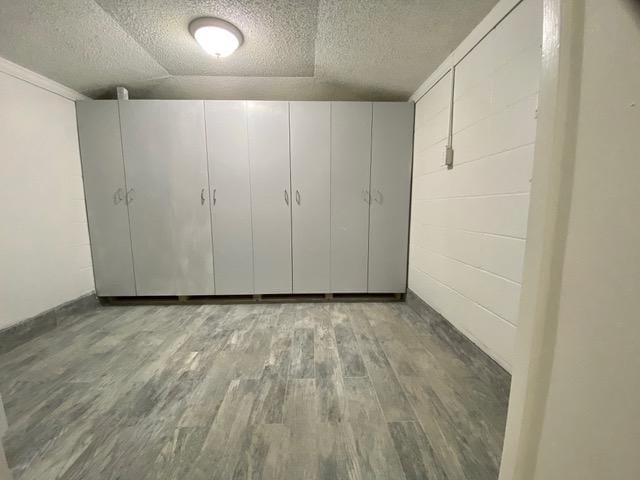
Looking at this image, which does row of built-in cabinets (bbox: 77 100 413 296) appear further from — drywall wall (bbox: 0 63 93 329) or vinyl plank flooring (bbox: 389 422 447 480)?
vinyl plank flooring (bbox: 389 422 447 480)

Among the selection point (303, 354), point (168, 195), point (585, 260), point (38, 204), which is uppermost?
point (168, 195)

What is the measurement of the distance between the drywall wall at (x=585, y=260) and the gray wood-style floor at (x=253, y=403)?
24.6 inches

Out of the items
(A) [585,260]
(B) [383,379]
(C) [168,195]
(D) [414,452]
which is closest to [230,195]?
(C) [168,195]

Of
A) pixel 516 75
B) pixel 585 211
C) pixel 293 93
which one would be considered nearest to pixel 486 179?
pixel 516 75

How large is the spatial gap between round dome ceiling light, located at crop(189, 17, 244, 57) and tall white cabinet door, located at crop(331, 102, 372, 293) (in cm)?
92

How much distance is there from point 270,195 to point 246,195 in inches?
9.0

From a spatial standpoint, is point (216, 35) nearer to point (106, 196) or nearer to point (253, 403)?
point (106, 196)

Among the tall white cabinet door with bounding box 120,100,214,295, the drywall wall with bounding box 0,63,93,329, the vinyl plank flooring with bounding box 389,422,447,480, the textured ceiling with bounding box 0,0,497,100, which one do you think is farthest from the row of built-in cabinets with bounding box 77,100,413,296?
the vinyl plank flooring with bounding box 389,422,447,480

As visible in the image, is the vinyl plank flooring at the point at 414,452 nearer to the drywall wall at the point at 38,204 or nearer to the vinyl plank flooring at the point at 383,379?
the vinyl plank flooring at the point at 383,379

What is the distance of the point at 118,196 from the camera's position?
2146 mm

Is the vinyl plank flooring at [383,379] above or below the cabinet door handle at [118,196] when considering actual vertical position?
below

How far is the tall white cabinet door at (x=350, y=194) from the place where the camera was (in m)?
2.15

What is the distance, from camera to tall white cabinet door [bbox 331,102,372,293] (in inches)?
84.7

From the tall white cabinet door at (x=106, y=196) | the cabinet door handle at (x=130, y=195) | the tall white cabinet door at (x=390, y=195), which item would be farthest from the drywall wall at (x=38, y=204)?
the tall white cabinet door at (x=390, y=195)
